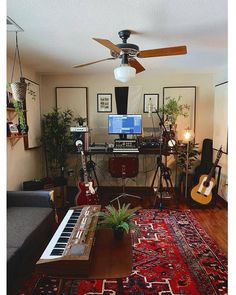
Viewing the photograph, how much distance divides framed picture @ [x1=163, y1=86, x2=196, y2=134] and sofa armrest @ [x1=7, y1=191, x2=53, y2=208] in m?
2.94

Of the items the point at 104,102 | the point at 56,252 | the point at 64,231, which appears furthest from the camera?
the point at 104,102

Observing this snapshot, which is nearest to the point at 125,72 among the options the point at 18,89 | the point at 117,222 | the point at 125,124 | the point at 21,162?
the point at 18,89

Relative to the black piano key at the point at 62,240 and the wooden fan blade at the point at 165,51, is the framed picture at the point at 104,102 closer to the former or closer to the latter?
the wooden fan blade at the point at 165,51

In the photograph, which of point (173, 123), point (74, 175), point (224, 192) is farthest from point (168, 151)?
point (74, 175)

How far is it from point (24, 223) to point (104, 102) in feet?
9.76

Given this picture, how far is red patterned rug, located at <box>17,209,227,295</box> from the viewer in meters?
1.89

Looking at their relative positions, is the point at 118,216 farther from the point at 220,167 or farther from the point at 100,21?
the point at 220,167

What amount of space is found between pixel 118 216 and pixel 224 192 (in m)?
2.70

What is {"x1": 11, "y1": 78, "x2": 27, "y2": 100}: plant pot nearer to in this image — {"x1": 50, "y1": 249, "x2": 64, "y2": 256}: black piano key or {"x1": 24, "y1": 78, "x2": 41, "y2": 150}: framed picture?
{"x1": 24, "y1": 78, "x2": 41, "y2": 150}: framed picture

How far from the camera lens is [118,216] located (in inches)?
73.2

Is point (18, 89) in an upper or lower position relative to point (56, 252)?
upper

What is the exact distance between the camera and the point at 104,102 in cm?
461

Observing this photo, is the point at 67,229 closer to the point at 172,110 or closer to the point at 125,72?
the point at 125,72

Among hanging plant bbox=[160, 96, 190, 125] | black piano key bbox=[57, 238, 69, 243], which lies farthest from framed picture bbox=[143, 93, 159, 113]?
black piano key bbox=[57, 238, 69, 243]
